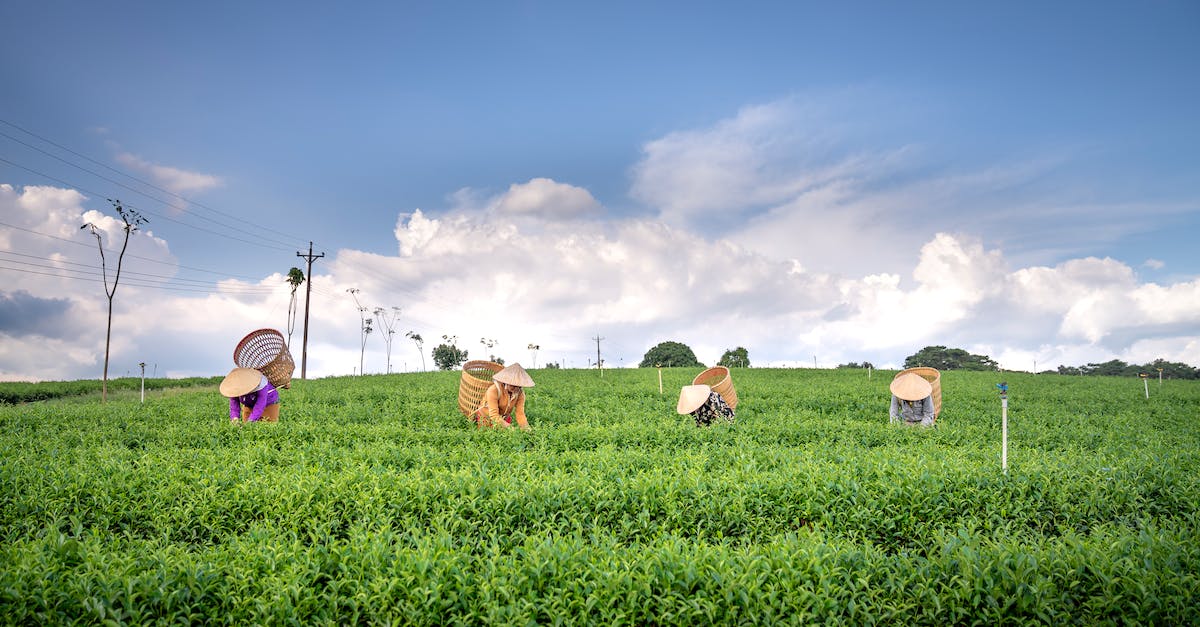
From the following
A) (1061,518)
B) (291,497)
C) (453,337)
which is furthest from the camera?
(453,337)

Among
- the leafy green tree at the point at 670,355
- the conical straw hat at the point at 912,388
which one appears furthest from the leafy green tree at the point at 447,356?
the conical straw hat at the point at 912,388

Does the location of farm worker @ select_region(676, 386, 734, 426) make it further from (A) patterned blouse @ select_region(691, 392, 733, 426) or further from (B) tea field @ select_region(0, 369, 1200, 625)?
(B) tea field @ select_region(0, 369, 1200, 625)

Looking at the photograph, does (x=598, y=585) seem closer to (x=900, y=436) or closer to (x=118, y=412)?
(x=900, y=436)

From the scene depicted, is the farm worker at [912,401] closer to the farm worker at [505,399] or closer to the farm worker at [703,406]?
the farm worker at [703,406]

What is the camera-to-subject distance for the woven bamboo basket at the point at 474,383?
38.7ft

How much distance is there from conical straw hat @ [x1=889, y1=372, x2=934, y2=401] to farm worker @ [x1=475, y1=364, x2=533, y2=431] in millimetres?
6591

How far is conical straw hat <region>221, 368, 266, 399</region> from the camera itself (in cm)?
1041

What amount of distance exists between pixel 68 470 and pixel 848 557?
7.64 metres

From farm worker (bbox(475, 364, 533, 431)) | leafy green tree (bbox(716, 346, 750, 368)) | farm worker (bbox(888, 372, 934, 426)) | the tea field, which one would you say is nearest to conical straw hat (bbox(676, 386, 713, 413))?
the tea field

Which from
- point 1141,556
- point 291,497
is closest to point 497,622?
point 291,497

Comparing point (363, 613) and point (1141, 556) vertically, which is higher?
point (1141, 556)

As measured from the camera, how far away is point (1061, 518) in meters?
5.71

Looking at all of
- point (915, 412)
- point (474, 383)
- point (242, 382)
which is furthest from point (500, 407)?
point (915, 412)

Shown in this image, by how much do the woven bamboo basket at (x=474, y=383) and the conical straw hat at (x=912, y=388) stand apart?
7.40 metres
